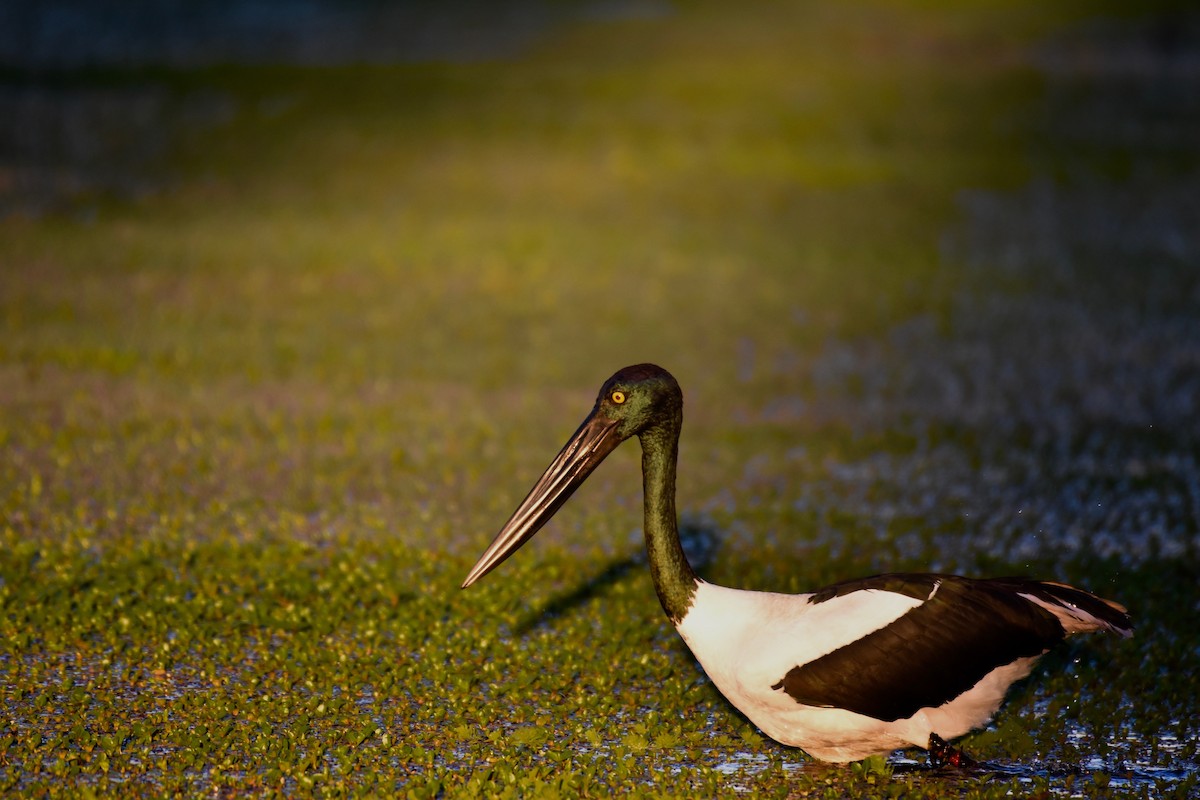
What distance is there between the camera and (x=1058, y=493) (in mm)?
11805

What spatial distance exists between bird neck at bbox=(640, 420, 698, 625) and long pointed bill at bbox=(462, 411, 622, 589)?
0.20 meters

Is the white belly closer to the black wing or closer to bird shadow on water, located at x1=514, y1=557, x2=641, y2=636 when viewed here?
the black wing

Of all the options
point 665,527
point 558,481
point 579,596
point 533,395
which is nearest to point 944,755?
point 665,527

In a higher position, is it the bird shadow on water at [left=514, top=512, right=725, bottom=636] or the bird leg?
the bird shadow on water at [left=514, top=512, right=725, bottom=636]

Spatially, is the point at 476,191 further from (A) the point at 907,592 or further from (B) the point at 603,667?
(A) the point at 907,592

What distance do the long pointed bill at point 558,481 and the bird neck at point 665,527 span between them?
0.20 m

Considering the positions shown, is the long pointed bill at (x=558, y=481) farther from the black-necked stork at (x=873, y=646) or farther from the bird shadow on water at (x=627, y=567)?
the bird shadow on water at (x=627, y=567)

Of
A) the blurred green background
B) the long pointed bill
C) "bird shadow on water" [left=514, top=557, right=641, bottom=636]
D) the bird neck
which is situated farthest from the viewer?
"bird shadow on water" [left=514, top=557, right=641, bottom=636]

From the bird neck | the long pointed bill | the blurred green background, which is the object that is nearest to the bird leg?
the blurred green background

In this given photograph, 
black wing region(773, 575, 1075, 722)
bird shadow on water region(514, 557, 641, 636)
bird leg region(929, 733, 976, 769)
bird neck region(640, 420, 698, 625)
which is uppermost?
bird neck region(640, 420, 698, 625)

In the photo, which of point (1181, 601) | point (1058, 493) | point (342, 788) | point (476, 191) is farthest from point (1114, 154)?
point (342, 788)

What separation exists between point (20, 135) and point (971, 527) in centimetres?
2180

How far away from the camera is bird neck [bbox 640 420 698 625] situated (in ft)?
23.0

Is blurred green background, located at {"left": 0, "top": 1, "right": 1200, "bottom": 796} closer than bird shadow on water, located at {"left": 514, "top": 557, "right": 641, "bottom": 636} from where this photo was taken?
Yes
